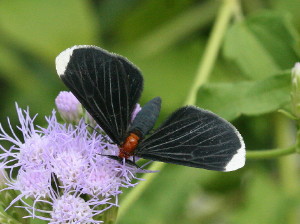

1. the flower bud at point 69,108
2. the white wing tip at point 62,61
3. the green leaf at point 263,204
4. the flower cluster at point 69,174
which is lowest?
the green leaf at point 263,204

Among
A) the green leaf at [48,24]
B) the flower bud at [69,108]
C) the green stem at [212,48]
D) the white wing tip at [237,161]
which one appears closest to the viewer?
the white wing tip at [237,161]

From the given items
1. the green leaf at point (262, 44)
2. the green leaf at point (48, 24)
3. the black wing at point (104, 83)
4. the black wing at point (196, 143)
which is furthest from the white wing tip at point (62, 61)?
the green leaf at point (48, 24)

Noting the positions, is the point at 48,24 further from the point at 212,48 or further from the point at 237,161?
the point at 237,161

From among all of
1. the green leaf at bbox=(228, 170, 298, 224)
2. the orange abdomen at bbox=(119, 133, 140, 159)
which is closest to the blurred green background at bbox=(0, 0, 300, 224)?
the green leaf at bbox=(228, 170, 298, 224)

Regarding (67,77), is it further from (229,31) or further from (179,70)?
(179,70)

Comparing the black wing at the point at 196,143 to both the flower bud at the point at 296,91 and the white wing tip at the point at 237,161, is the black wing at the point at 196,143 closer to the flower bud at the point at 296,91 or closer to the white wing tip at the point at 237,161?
A: the white wing tip at the point at 237,161

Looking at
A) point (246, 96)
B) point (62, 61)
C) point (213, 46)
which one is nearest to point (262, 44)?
point (213, 46)
